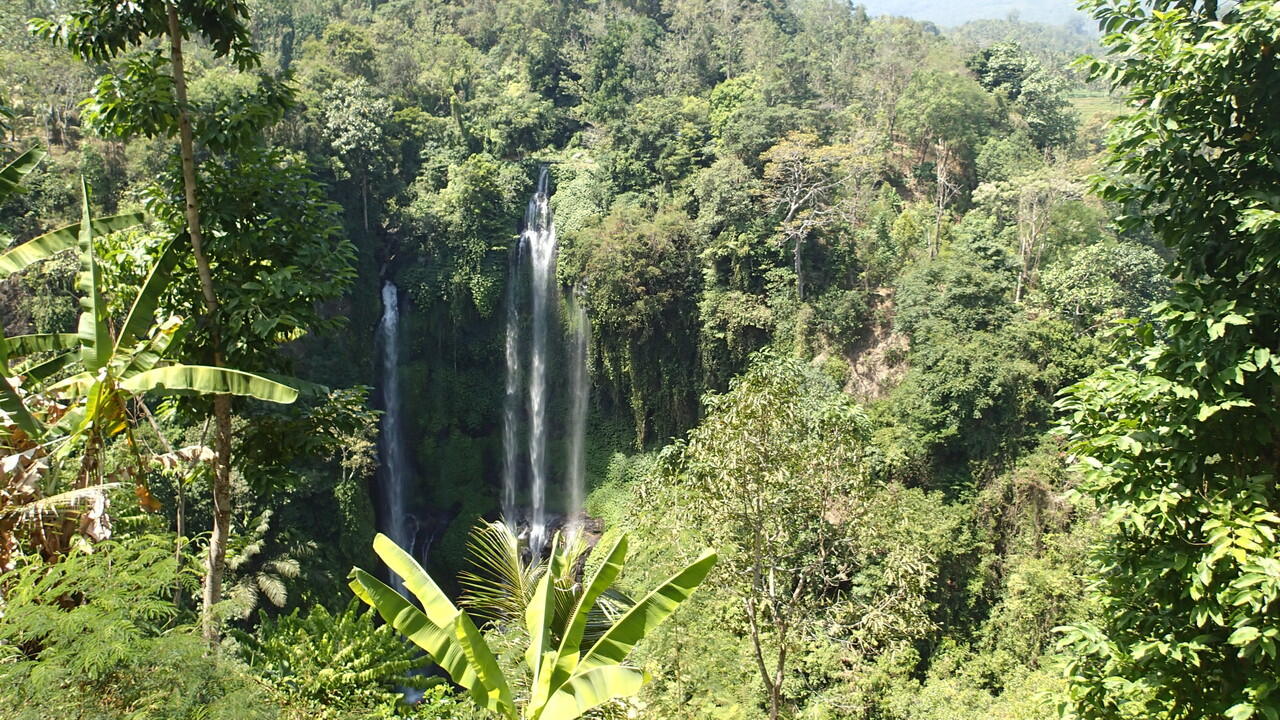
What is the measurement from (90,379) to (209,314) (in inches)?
36.7

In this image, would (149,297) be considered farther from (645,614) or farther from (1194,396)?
(1194,396)

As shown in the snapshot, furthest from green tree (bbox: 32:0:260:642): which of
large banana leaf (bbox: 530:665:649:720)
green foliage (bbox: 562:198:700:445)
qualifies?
green foliage (bbox: 562:198:700:445)

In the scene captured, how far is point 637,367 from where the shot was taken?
964 inches

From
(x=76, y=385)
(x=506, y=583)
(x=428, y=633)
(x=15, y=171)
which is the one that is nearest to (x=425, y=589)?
(x=428, y=633)

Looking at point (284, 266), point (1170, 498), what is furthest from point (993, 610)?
point (284, 266)

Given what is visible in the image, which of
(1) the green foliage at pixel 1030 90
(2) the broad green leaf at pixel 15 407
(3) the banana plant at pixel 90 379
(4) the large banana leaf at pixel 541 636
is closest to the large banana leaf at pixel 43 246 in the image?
(3) the banana plant at pixel 90 379

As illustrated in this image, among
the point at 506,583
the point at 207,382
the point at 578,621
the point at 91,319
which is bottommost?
the point at 506,583

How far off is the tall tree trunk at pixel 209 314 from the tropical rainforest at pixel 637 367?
0.12ft

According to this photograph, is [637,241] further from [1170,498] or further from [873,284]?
[1170,498]

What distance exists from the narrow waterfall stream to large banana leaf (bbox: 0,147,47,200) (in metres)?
19.4

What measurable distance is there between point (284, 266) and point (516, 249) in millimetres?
20384

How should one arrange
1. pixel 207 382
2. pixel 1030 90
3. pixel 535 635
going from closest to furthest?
1. pixel 535 635
2. pixel 207 382
3. pixel 1030 90

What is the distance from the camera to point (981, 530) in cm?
1702

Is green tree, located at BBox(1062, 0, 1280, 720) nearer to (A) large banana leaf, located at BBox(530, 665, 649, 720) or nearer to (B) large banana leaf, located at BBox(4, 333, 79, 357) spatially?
(A) large banana leaf, located at BBox(530, 665, 649, 720)
